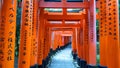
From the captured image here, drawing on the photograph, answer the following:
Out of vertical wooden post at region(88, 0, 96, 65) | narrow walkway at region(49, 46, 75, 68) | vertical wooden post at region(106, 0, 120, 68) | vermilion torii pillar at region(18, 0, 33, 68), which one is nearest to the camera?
vermilion torii pillar at region(18, 0, 33, 68)

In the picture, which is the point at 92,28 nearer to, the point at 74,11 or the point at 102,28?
the point at 102,28

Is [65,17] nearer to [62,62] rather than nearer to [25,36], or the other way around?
[25,36]

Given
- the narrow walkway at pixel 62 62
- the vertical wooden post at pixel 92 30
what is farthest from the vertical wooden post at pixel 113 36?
the narrow walkway at pixel 62 62

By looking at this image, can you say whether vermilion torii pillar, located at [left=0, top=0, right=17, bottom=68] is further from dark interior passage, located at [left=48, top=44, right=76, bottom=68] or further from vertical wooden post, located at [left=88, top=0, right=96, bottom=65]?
dark interior passage, located at [left=48, top=44, right=76, bottom=68]

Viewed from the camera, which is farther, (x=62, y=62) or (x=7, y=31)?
(x=62, y=62)

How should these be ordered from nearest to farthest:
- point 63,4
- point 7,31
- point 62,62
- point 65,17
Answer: point 7,31 → point 63,4 → point 65,17 → point 62,62

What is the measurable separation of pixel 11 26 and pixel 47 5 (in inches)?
241

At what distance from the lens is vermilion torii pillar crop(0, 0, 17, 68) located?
4.18m

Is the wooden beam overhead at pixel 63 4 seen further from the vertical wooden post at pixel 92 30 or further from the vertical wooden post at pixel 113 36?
the vertical wooden post at pixel 113 36

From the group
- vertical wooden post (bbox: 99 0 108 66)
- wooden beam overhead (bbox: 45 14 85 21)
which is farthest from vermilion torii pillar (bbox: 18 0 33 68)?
wooden beam overhead (bbox: 45 14 85 21)

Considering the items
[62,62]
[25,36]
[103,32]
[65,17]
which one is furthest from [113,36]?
[62,62]

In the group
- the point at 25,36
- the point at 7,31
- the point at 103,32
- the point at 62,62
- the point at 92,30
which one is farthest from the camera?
the point at 62,62

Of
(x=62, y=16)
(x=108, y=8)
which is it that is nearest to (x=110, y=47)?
(x=108, y=8)

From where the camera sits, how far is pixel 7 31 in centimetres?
420
